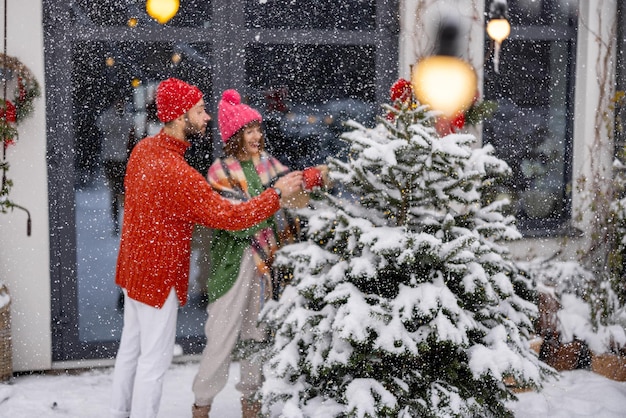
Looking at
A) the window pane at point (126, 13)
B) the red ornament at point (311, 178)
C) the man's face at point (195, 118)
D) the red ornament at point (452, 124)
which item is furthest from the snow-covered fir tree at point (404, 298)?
the window pane at point (126, 13)

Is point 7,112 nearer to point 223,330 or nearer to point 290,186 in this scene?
point 223,330

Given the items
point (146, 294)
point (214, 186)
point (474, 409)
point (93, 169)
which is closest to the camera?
point (474, 409)

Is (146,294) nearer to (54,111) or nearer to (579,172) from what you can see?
(54,111)

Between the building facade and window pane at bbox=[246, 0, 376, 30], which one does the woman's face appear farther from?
window pane at bbox=[246, 0, 376, 30]

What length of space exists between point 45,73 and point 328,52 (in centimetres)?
204

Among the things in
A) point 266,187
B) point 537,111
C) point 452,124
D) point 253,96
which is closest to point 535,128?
point 537,111

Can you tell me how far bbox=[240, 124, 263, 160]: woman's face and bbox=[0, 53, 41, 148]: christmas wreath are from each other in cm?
181

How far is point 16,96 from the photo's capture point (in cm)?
479

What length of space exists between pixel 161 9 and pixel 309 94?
1242 millimetres

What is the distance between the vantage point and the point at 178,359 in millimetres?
5340

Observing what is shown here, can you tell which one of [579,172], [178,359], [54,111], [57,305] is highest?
[54,111]

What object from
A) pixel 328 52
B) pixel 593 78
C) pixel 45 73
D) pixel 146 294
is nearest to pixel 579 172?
pixel 593 78

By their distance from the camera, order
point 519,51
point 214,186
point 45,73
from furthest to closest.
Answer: point 519,51
point 45,73
point 214,186

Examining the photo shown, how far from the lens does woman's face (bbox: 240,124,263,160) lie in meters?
3.85
